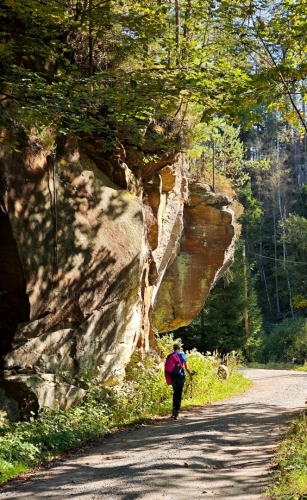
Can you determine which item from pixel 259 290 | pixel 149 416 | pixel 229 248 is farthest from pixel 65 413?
pixel 259 290

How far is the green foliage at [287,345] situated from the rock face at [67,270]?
23525mm

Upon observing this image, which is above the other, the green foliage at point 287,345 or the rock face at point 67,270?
the rock face at point 67,270

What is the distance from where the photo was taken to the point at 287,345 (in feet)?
125

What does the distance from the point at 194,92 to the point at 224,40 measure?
8.63 feet

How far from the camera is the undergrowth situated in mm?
8023

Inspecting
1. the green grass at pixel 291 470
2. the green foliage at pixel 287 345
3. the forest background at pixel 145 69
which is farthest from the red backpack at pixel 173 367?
the green foliage at pixel 287 345

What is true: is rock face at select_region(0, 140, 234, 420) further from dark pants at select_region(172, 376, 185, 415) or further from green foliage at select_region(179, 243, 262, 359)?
green foliage at select_region(179, 243, 262, 359)

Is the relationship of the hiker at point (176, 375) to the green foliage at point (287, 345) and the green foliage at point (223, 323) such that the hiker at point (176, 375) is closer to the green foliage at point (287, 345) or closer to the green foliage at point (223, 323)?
the green foliage at point (223, 323)

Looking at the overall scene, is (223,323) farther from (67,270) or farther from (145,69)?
(145,69)

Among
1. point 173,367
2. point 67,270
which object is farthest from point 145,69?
point 173,367

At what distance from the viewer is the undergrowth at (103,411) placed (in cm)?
802

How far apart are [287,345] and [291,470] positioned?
108 feet

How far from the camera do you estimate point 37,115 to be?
8109mm

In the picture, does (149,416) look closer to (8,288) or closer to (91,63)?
(8,288)
